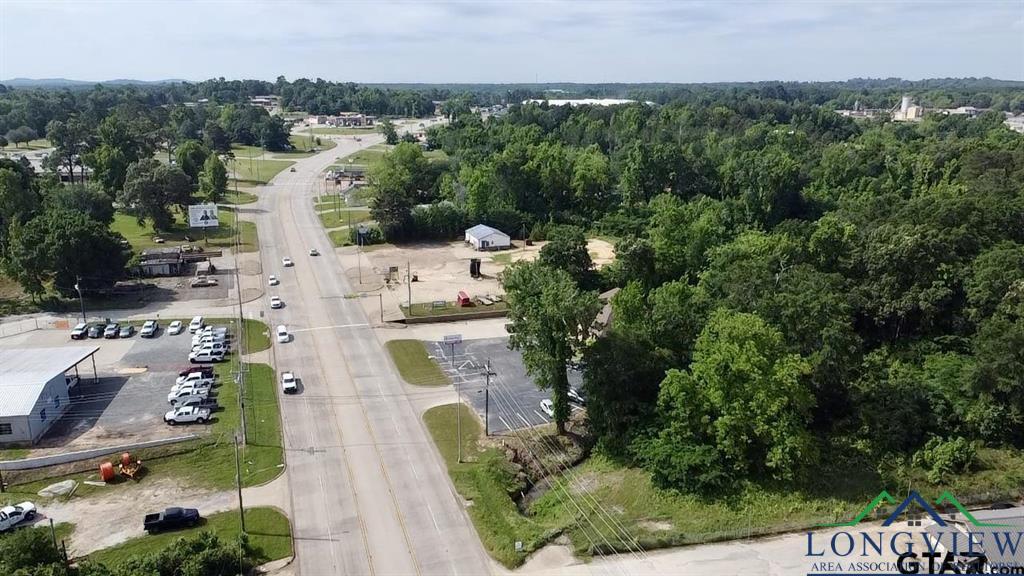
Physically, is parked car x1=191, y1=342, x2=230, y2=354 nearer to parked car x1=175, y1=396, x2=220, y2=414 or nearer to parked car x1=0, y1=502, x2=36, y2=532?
parked car x1=175, y1=396, x2=220, y2=414

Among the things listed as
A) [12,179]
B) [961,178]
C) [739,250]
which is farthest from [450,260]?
[961,178]

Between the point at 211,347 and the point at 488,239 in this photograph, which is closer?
the point at 211,347

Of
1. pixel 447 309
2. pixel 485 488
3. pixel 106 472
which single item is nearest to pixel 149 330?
pixel 106 472

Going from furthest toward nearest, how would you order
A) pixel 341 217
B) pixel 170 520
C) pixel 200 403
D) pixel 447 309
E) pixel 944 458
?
pixel 341 217, pixel 447 309, pixel 200 403, pixel 944 458, pixel 170 520

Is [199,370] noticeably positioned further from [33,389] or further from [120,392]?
[33,389]

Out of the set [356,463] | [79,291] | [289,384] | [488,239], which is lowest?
[356,463]

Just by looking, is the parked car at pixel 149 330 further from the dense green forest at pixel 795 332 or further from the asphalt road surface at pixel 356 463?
the dense green forest at pixel 795 332

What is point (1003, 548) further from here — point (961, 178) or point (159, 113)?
point (159, 113)
